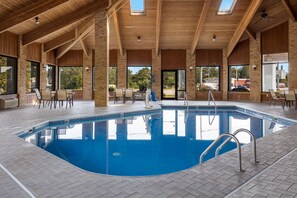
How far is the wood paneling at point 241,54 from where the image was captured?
15453 mm

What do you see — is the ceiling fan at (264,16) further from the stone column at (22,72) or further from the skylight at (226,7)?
the stone column at (22,72)

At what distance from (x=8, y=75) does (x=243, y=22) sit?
11.8 m

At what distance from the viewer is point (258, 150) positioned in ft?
14.4

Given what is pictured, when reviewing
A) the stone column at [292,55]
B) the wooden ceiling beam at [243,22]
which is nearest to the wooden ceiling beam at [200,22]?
the wooden ceiling beam at [243,22]

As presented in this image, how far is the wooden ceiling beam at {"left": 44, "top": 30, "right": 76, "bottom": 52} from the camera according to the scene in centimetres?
1407

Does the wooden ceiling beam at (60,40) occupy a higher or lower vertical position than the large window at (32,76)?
higher

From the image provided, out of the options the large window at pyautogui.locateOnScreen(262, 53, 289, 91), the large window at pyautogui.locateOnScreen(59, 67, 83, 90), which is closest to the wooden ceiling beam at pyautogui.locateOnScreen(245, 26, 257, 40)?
the large window at pyautogui.locateOnScreen(262, 53, 289, 91)

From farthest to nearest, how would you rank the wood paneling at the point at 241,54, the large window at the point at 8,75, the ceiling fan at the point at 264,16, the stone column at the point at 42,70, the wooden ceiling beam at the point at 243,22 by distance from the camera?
the wood paneling at the point at 241,54 → the stone column at the point at 42,70 → the ceiling fan at the point at 264,16 → the wooden ceiling beam at the point at 243,22 → the large window at the point at 8,75

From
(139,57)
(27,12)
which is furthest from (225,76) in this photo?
(27,12)

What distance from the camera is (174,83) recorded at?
17078 mm

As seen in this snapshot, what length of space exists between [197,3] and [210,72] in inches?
228

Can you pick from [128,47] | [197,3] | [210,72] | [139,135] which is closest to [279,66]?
[210,72]

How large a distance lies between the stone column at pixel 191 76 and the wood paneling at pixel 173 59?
1.03ft

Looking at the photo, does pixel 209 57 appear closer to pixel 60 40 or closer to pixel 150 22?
pixel 150 22
